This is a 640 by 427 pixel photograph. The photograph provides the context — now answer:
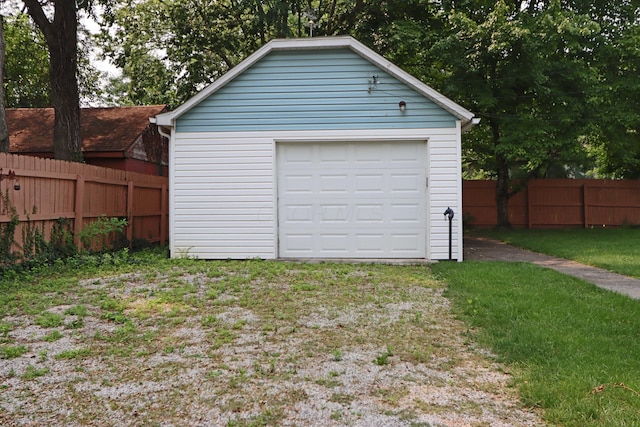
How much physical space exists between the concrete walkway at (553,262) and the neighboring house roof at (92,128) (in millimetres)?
10780

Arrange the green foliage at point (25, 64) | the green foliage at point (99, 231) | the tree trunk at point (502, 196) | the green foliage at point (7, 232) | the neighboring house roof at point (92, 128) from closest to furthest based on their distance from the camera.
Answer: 1. the green foliage at point (7, 232)
2. the green foliage at point (99, 231)
3. the neighboring house roof at point (92, 128)
4. the tree trunk at point (502, 196)
5. the green foliage at point (25, 64)

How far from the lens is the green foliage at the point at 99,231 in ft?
29.1

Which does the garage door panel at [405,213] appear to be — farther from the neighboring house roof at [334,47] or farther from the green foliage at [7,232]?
the green foliage at [7,232]

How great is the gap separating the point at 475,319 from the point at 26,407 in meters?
3.77

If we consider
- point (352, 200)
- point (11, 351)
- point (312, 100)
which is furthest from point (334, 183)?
point (11, 351)

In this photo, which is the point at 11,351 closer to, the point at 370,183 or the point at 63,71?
the point at 370,183

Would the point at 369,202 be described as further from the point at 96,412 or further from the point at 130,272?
the point at 96,412

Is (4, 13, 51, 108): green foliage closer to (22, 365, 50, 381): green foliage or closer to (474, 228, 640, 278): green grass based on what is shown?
(474, 228, 640, 278): green grass

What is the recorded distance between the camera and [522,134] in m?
13.4

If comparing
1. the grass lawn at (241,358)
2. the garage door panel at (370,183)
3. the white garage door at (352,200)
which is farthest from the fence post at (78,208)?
the garage door panel at (370,183)

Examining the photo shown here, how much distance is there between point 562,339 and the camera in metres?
4.09

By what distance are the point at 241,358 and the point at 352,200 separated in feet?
20.1

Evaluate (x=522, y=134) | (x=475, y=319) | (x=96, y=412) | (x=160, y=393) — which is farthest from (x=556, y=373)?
(x=522, y=134)

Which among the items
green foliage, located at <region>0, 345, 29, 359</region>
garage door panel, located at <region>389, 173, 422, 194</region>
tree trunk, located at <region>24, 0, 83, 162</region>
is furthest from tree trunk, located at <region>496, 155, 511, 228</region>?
green foliage, located at <region>0, 345, 29, 359</region>
